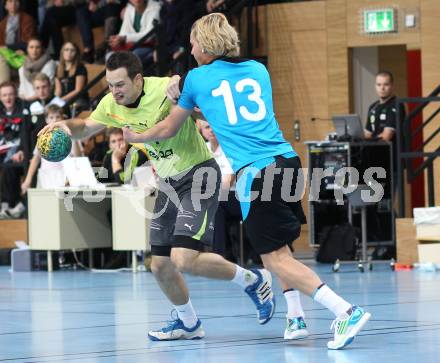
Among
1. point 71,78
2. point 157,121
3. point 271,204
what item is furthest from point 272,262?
point 71,78

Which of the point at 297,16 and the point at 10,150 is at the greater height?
the point at 297,16

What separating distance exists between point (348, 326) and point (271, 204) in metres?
0.77

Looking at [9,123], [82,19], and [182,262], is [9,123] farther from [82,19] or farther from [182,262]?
[182,262]

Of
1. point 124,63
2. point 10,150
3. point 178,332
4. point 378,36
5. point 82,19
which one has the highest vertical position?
point 82,19

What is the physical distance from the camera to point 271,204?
6.39 m

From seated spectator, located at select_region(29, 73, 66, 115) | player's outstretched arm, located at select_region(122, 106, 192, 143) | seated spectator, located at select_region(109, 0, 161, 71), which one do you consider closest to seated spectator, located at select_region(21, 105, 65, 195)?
seated spectator, located at select_region(29, 73, 66, 115)

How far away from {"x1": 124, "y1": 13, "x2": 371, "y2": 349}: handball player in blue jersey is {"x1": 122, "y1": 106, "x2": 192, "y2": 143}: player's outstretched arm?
0.30ft

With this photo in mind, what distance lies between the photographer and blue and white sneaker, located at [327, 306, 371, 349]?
245 inches

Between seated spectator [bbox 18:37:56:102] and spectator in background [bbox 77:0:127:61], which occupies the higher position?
spectator in background [bbox 77:0:127:61]

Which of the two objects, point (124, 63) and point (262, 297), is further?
point (262, 297)

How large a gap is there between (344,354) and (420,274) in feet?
19.3

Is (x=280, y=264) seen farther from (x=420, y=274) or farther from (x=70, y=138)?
(x=420, y=274)

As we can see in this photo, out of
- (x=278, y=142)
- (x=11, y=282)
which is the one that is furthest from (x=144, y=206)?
(x=278, y=142)

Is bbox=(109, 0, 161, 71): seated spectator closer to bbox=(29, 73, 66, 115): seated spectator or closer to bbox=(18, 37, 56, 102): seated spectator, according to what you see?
bbox=(18, 37, 56, 102): seated spectator
